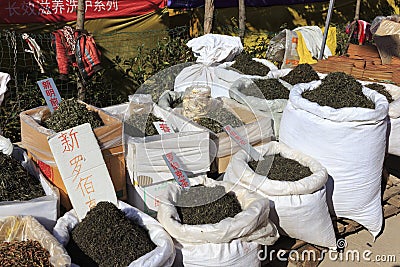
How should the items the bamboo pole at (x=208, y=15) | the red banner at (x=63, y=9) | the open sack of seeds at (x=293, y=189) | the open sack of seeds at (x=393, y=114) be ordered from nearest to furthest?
1. the open sack of seeds at (x=293, y=189)
2. the open sack of seeds at (x=393, y=114)
3. the red banner at (x=63, y=9)
4. the bamboo pole at (x=208, y=15)

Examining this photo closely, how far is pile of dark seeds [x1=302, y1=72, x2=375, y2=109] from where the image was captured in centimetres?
292

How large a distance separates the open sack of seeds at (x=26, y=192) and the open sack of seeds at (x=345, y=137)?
4.96 feet

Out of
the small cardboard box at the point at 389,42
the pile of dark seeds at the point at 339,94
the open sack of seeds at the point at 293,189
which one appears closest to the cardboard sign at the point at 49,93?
the open sack of seeds at the point at 293,189

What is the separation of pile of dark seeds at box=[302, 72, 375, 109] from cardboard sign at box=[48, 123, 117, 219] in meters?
1.38

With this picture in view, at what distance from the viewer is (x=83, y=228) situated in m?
2.27

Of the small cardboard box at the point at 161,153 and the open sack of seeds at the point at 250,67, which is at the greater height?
the open sack of seeds at the point at 250,67

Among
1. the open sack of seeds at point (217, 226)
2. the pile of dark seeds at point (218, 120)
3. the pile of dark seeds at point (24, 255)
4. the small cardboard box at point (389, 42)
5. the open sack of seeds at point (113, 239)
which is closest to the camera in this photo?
the pile of dark seeds at point (24, 255)

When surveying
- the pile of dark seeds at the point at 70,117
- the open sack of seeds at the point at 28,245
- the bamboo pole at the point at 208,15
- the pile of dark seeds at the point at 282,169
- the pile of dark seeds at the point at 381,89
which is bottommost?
the pile of dark seeds at the point at 282,169

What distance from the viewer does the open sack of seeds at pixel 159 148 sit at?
8.74 ft

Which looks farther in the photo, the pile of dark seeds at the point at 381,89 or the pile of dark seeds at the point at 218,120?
the pile of dark seeds at the point at 381,89

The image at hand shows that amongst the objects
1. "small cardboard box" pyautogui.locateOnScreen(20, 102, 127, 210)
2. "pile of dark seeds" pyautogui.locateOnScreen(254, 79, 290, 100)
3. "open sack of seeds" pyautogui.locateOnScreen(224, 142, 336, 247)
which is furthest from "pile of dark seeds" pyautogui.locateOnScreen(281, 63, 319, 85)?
"small cardboard box" pyautogui.locateOnScreen(20, 102, 127, 210)

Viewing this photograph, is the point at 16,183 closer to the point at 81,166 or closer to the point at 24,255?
the point at 81,166

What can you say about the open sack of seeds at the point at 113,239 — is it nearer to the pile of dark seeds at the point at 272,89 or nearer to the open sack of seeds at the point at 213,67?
the open sack of seeds at the point at 213,67

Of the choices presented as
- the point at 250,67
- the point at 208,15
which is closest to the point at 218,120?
the point at 250,67
